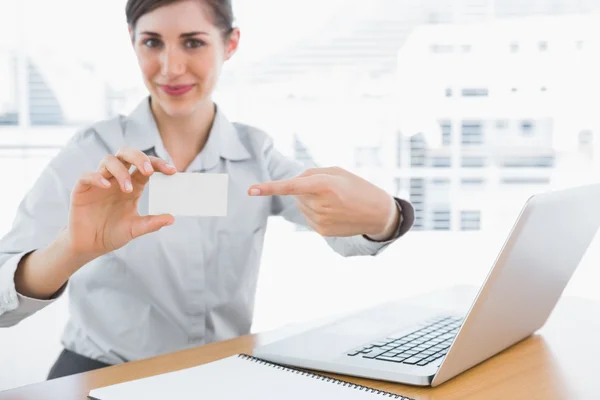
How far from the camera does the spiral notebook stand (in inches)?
34.6

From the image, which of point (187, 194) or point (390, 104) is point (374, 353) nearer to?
point (187, 194)

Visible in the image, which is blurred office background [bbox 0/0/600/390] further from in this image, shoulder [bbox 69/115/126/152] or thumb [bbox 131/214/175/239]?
thumb [bbox 131/214/175/239]

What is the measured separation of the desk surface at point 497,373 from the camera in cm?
94

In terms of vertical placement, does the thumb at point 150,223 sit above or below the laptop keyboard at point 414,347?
above

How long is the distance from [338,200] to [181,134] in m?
0.55

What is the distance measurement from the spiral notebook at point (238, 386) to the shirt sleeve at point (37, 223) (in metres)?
0.34

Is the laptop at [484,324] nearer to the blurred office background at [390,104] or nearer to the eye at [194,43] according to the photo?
the eye at [194,43]

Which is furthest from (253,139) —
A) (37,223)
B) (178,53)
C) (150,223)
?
(150,223)

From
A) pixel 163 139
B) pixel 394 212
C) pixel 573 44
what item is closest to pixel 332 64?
pixel 573 44

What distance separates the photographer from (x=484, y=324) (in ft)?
3.15

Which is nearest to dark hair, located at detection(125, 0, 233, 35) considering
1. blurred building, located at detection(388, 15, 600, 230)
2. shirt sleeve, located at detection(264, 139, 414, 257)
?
shirt sleeve, located at detection(264, 139, 414, 257)

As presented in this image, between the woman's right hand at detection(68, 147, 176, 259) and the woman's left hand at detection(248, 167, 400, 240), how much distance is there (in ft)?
0.54

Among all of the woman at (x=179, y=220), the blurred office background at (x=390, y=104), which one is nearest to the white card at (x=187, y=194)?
the woman at (x=179, y=220)

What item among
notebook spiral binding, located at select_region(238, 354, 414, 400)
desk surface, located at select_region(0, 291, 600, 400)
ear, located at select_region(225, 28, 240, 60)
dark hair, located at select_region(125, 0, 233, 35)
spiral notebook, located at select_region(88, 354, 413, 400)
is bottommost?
desk surface, located at select_region(0, 291, 600, 400)
